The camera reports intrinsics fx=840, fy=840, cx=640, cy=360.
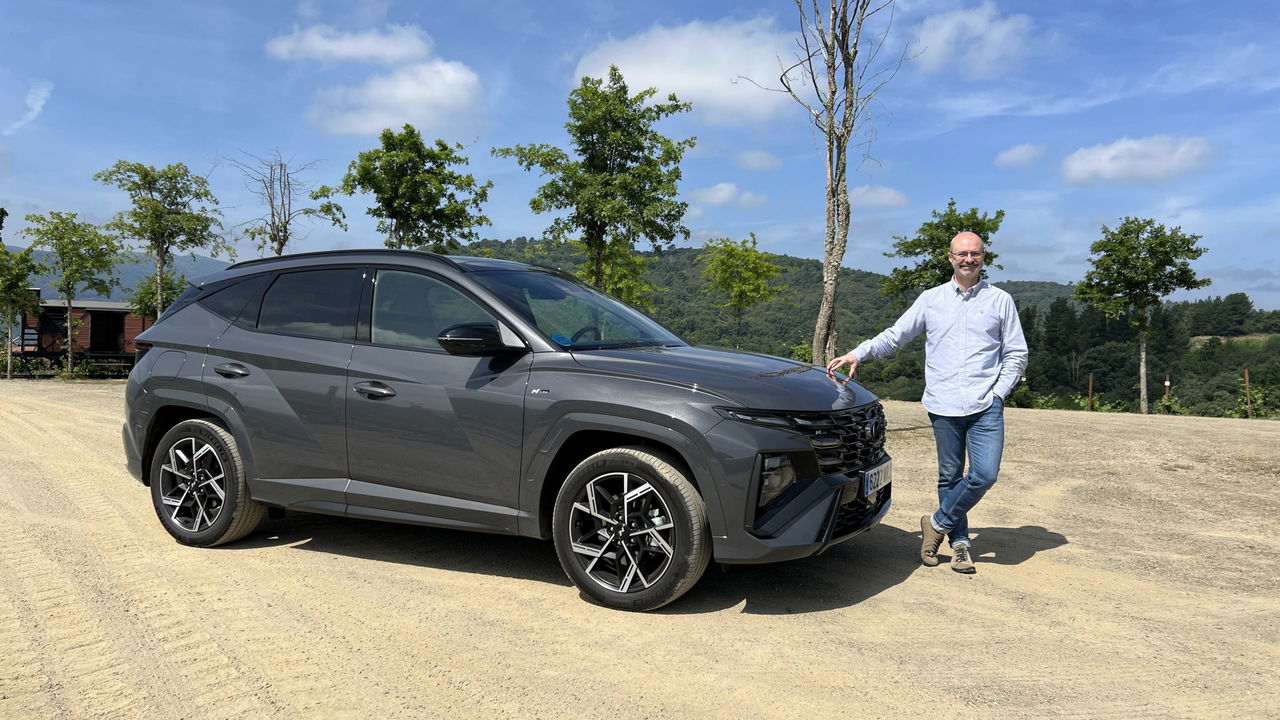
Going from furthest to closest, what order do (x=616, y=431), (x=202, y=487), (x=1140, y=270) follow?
(x=1140, y=270), (x=202, y=487), (x=616, y=431)

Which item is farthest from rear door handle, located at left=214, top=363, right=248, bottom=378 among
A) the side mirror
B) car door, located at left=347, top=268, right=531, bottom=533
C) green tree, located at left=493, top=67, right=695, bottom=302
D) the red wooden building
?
the red wooden building

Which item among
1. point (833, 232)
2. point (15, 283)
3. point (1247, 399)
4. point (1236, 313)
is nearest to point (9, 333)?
point (15, 283)

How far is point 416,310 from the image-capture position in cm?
471

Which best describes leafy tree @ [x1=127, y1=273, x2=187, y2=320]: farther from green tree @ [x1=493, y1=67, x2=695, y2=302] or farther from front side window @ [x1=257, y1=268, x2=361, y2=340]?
front side window @ [x1=257, y1=268, x2=361, y2=340]

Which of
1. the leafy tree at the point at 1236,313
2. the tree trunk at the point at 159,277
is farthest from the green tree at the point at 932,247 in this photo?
the leafy tree at the point at 1236,313

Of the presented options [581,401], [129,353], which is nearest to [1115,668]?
[581,401]

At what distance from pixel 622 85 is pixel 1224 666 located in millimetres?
19694

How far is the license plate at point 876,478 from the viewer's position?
4.25 meters

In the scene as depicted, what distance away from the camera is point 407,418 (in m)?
4.46

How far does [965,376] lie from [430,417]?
9.81 ft

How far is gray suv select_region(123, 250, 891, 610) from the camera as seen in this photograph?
3.89 m

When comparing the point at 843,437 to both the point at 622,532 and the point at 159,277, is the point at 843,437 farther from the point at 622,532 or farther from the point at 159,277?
the point at 159,277

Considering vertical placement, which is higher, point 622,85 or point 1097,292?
point 622,85

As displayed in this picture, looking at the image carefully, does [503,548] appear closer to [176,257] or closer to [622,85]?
[622,85]
